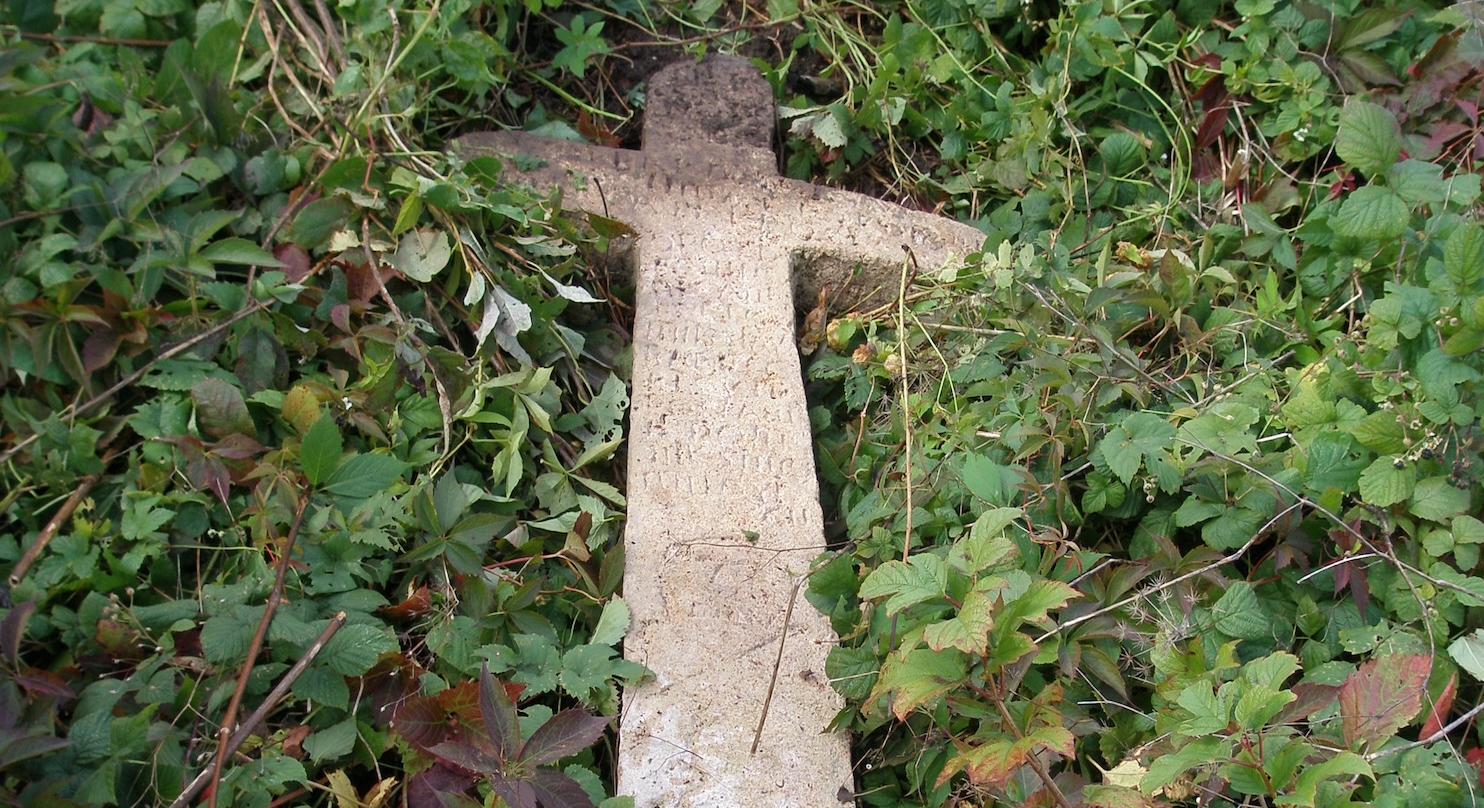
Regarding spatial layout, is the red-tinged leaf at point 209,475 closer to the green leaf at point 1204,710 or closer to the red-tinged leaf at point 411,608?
the red-tinged leaf at point 411,608

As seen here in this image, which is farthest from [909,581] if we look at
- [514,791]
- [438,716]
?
[438,716]

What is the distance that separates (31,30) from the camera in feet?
8.13

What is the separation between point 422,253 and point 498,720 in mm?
1113

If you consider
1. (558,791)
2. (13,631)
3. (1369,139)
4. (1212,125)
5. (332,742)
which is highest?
(1369,139)

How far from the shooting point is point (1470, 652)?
1.73 metres

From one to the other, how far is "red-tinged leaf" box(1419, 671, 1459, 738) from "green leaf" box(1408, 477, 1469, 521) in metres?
→ 0.26

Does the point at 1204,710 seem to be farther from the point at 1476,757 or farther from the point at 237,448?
the point at 237,448

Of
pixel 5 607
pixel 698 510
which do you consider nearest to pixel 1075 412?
pixel 698 510

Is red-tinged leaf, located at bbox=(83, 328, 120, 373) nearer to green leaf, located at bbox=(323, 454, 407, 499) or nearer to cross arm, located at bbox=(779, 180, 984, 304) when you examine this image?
green leaf, located at bbox=(323, 454, 407, 499)

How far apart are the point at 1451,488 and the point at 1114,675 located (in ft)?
2.14

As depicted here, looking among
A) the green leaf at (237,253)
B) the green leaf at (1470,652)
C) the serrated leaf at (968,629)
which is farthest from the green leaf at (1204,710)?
the green leaf at (237,253)

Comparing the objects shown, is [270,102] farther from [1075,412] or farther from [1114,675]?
[1114,675]

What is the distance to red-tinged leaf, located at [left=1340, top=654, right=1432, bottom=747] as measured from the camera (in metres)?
1.50

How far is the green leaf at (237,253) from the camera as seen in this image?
2.20m
